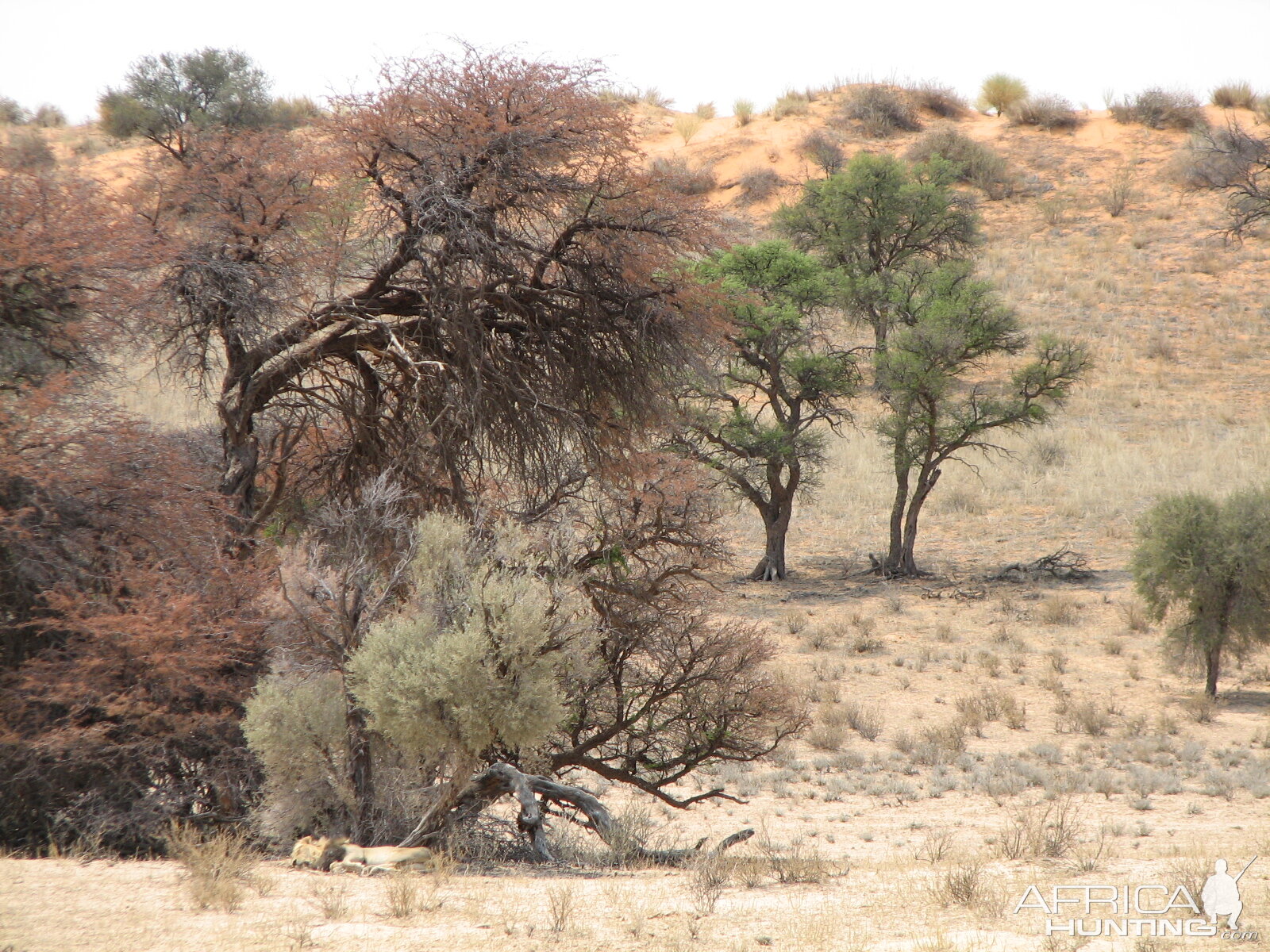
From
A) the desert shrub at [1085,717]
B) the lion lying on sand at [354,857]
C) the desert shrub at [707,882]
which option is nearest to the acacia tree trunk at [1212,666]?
the desert shrub at [1085,717]

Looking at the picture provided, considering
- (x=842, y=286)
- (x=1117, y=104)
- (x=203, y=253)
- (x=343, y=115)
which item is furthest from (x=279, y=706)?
(x=1117, y=104)

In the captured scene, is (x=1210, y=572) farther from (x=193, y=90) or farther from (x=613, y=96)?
(x=193, y=90)

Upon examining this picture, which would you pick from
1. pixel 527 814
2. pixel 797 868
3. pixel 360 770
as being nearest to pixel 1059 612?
pixel 797 868

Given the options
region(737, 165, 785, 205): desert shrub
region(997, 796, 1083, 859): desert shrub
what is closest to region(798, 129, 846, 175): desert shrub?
region(737, 165, 785, 205): desert shrub

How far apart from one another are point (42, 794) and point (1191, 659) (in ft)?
55.6

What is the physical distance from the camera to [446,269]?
31.9 feet

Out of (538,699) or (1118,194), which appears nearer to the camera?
(538,699)

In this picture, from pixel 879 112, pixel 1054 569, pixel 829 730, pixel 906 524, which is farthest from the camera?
pixel 879 112

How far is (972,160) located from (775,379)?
27.7 metres

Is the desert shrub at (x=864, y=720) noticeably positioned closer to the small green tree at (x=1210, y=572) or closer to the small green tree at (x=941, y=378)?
the small green tree at (x=1210, y=572)

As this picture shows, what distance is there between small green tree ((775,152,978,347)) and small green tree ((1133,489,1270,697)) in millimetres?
14486

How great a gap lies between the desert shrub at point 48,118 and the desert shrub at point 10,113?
0.56 m

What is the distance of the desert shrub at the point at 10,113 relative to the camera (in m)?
53.6

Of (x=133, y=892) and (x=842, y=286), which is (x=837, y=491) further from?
(x=133, y=892)
